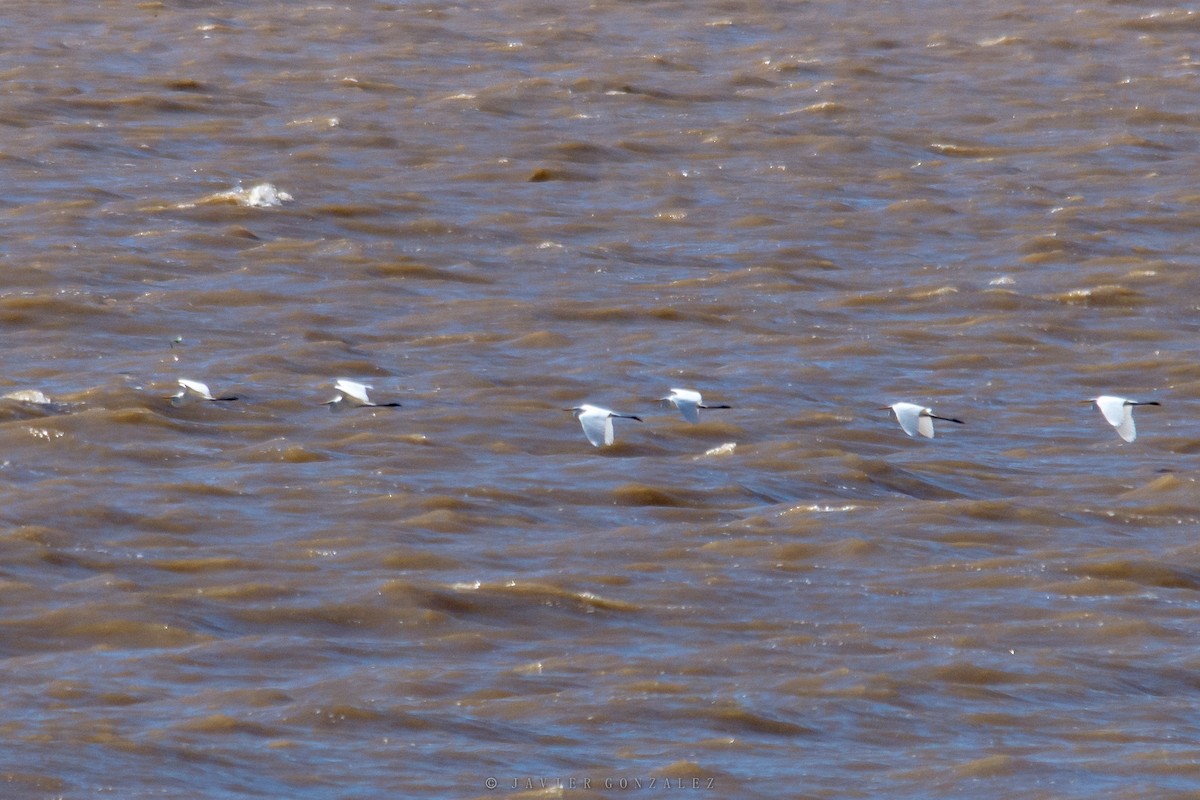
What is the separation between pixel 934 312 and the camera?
34.3 feet

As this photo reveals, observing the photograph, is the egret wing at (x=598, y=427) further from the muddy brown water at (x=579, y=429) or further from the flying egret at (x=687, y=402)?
the flying egret at (x=687, y=402)

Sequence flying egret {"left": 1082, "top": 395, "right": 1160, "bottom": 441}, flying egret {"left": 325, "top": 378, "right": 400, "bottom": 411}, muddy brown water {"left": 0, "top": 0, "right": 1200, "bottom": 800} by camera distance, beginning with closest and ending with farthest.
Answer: muddy brown water {"left": 0, "top": 0, "right": 1200, "bottom": 800}
flying egret {"left": 1082, "top": 395, "right": 1160, "bottom": 441}
flying egret {"left": 325, "top": 378, "right": 400, "bottom": 411}

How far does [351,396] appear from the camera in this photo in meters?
8.59

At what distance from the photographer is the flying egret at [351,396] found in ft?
27.9

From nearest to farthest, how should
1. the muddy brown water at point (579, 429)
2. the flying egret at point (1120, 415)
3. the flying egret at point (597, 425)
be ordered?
the muddy brown water at point (579, 429) < the flying egret at point (597, 425) < the flying egret at point (1120, 415)

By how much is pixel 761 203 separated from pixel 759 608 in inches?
218

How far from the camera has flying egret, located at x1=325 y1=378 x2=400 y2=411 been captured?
27.9 feet

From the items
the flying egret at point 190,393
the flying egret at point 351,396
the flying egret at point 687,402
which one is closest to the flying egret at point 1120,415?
the flying egret at point 687,402

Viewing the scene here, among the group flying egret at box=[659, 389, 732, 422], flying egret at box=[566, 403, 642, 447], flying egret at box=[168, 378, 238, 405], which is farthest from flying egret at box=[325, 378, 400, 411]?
flying egret at box=[659, 389, 732, 422]

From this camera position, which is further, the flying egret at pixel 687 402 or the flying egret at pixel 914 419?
the flying egret at pixel 914 419

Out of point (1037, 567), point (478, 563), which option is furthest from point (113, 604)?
point (1037, 567)

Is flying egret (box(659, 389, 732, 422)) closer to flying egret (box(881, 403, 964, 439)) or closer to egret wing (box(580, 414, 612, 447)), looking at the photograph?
egret wing (box(580, 414, 612, 447))

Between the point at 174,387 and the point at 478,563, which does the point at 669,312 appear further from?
the point at 478,563

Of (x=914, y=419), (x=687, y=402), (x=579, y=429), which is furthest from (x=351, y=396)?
(x=914, y=419)
